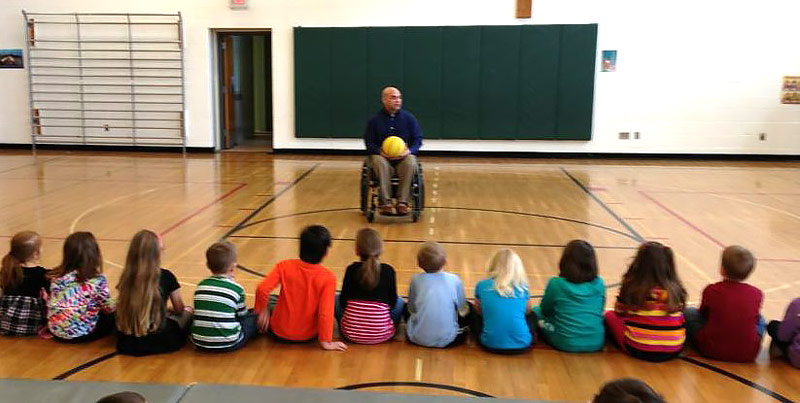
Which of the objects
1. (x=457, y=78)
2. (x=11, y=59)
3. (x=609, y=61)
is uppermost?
(x=609, y=61)

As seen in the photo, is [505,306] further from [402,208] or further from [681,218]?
[681,218]

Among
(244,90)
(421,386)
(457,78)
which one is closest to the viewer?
(421,386)

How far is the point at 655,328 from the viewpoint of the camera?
3.31m

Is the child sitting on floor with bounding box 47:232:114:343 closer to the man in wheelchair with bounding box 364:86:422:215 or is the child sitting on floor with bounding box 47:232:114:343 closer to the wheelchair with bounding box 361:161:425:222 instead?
the wheelchair with bounding box 361:161:425:222

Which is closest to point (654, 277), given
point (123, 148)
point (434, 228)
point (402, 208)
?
point (434, 228)

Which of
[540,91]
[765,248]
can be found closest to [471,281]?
[765,248]

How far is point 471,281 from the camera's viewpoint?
4.70m

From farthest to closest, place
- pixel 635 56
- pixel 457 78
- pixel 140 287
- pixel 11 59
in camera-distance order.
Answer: pixel 11 59 < pixel 457 78 < pixel 635 56 < pixel 140 287

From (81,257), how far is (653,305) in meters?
2.79

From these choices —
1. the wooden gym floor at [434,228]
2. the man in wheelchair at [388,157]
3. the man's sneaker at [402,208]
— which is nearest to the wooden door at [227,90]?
the wooden gym floor at [434,228]

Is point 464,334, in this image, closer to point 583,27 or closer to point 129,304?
point 129,304

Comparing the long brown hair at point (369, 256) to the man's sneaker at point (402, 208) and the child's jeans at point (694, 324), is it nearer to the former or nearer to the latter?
the child's jeans at point (694, 324)

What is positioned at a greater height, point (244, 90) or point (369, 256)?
point (244, 90)

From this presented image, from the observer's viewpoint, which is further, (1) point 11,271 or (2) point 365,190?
(2) point 365,190
